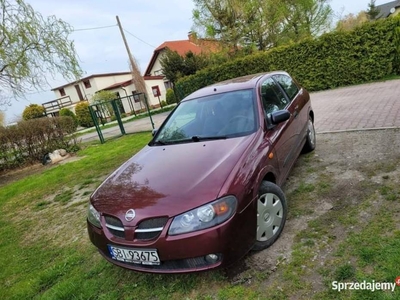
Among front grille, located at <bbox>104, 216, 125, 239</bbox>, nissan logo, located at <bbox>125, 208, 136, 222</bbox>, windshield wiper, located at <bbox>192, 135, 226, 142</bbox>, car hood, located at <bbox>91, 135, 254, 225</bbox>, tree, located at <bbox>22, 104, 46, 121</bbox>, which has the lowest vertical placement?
front grille, located at <bbox>104, 216, 125, 239</bbox>

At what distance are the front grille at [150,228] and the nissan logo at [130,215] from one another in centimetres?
9

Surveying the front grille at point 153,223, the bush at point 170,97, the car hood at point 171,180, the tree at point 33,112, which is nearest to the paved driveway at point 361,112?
the car hood at point 171,180

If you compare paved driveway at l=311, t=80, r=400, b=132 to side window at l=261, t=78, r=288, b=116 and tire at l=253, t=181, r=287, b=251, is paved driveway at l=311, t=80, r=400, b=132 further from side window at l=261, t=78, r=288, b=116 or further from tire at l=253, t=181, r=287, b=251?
tire at l=253, t=181, r=287, b=251

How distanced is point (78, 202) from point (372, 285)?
183 inches

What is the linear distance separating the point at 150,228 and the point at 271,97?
2367 mm

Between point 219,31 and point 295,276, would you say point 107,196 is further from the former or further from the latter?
point 219,31

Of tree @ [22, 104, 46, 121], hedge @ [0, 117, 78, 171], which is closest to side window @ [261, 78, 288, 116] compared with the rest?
hedge @ [0, 117, 78, 171]

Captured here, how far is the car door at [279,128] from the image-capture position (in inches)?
119

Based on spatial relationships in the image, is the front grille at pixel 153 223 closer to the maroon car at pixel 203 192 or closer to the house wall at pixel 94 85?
the maroon car at pixel 203 192

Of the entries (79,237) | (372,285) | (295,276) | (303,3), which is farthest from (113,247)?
(303,3)

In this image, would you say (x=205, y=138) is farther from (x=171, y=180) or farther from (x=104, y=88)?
(x=104, y=88)

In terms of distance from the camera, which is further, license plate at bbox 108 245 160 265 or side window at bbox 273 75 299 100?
side window at bbox 273 75 299 100

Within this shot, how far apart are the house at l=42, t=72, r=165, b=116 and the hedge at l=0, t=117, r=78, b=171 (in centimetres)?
1953

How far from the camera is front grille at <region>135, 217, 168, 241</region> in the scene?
6.78 feet
